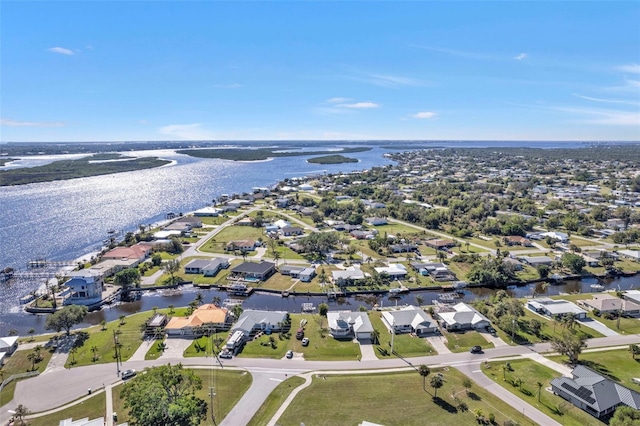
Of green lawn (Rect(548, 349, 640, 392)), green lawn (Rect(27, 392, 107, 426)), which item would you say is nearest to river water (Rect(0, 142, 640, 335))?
green lawn (Rect(548, 349, 640, 392))

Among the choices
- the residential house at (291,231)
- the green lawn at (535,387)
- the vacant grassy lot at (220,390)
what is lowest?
the green lawn at (535,387)

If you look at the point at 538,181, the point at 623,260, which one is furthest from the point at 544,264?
the point at 538,181

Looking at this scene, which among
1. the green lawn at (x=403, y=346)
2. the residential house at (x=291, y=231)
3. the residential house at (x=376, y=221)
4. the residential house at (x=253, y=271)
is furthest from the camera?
the residential house at (x=376, y=221)

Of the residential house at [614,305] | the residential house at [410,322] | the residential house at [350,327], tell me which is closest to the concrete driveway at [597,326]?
the residential house at [614,305]

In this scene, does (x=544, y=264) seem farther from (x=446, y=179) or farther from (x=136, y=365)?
(x=446, y=179)

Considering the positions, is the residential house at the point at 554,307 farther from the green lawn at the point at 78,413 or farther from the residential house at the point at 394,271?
the green lawn at the point at 78,413

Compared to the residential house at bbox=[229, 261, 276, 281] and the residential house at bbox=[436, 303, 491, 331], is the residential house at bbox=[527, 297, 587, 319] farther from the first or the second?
the residential house at bbox=[229, 261, 276, 281]

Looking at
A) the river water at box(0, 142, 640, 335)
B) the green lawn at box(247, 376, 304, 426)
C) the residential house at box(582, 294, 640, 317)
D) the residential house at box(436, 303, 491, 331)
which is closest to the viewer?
the green lawn at box(247, 376, 304, 426)

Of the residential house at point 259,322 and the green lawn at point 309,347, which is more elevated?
the residential house at point 259,322
